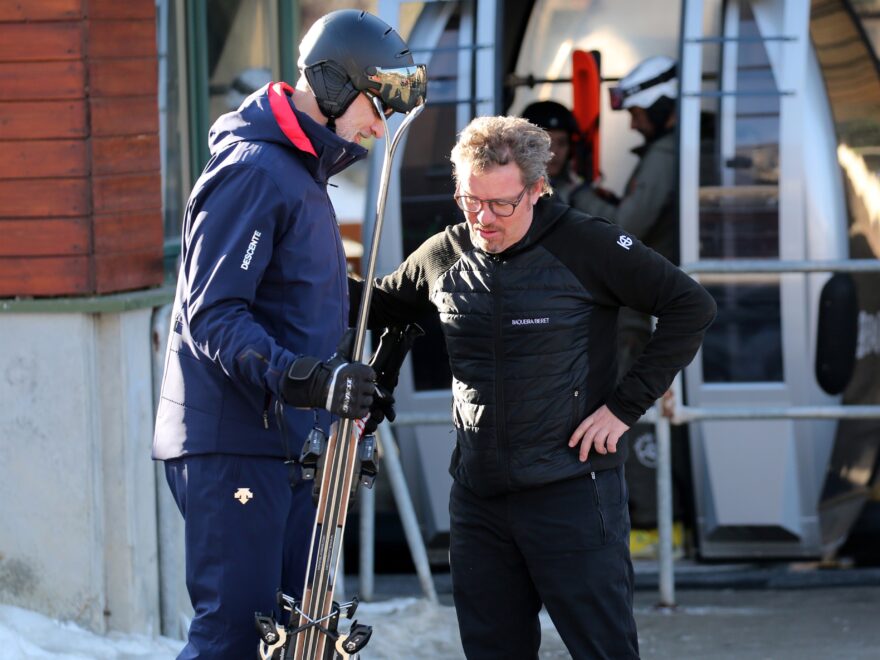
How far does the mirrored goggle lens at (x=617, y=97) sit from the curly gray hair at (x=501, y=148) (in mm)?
3484

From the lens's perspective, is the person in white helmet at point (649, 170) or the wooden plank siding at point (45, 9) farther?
the person in white helmet at point (649, 170)

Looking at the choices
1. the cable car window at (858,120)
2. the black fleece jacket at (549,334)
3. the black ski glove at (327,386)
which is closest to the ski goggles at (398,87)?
the black fleece jacket at (549,334)

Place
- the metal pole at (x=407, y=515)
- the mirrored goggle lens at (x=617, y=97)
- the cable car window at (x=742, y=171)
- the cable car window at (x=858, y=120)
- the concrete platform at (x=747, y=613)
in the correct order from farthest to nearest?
the mirrored goggle lens at (x=617, y=97) < the cable car window at (x=858, y=120) < the cable car window at (x=742, y=171) < the metal pole at (x=407, y=515) < the concrete platform at (x=747, y=613)

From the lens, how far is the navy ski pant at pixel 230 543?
318cm

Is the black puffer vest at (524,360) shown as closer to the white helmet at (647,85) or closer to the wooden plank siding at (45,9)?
the wooden plank siding at (45,9)

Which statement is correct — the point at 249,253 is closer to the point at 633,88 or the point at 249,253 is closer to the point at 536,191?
the point at 536,191

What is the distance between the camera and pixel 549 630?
515 centimetres

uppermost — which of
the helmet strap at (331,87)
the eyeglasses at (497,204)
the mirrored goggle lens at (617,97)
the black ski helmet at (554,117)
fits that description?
the mirrored goggle lens at (617,97)

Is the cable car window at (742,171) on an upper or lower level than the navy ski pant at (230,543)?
upper

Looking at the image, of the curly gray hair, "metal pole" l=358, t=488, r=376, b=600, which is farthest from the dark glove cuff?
"metal pole" l=358, t=488, r=376, b=600

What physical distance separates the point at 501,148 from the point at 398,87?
266 mm

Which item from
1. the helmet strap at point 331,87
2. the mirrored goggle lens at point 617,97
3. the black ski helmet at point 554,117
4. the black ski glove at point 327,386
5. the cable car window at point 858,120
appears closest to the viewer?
the black ski glove at point 327,386

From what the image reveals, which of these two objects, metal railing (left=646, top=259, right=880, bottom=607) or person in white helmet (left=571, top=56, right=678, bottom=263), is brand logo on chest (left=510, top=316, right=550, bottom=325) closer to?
metal railing (left=646, top=259, right=880, bottom=607)

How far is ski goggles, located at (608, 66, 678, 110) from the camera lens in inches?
259
